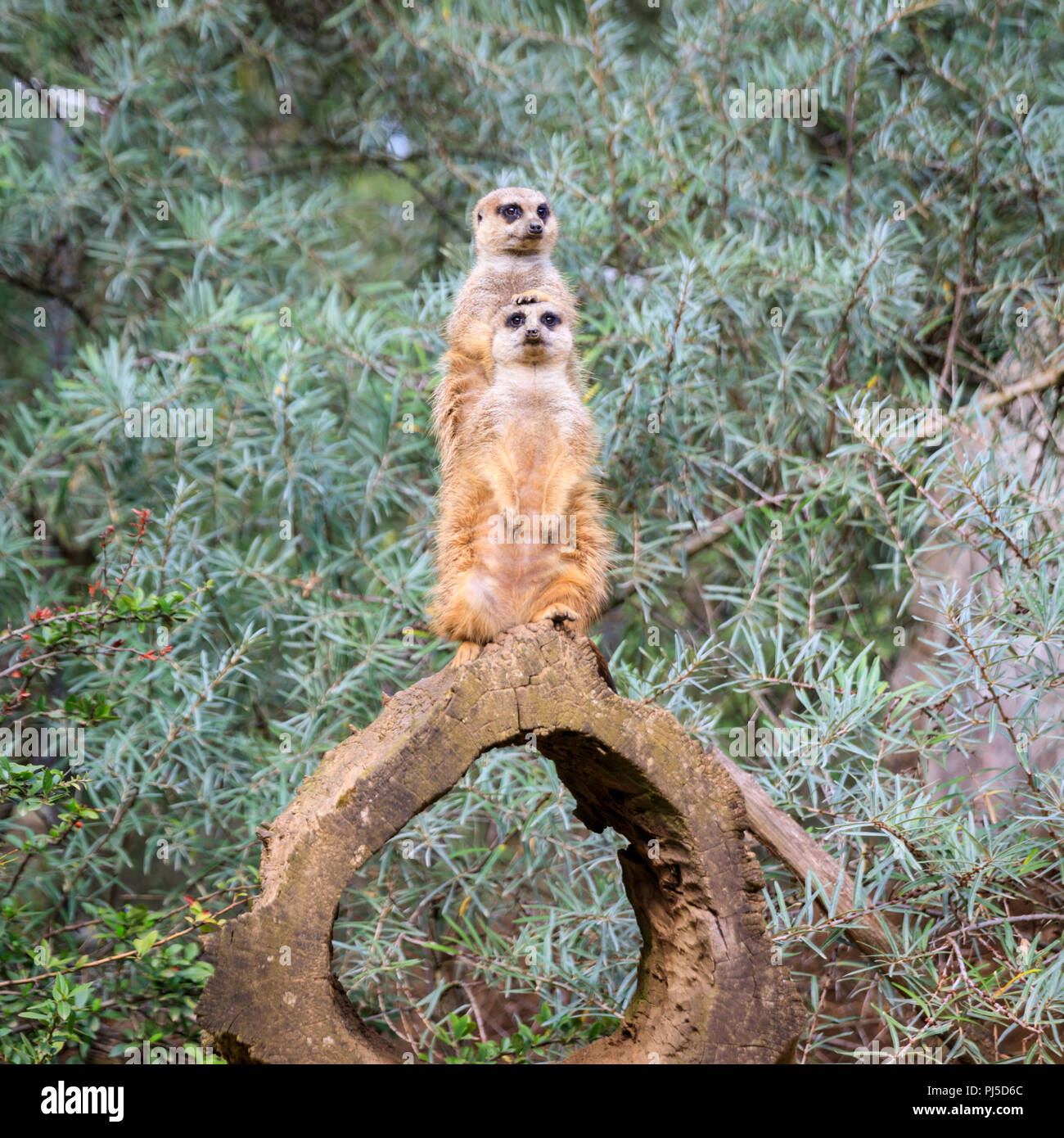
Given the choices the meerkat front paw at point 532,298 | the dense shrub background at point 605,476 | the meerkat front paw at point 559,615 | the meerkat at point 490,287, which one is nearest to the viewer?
the meerkat front paw at point 559,615

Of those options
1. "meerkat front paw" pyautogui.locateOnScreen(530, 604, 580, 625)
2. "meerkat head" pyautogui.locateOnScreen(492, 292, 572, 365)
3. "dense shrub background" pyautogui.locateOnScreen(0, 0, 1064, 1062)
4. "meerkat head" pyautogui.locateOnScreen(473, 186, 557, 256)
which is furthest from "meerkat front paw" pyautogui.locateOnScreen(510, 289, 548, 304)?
"dense shrub background" pyautogui.locateOnScreen(0, 0, 1064, 1062)

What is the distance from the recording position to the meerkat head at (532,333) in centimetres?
229

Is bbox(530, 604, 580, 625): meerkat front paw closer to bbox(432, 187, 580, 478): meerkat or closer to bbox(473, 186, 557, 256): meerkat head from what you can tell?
bbox(432, 187, 580, 478): meerkat

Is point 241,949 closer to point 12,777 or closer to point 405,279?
point 12,777

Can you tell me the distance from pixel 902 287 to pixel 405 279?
231 cm

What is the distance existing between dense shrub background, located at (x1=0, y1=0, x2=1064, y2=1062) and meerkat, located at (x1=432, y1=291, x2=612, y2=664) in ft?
1.99

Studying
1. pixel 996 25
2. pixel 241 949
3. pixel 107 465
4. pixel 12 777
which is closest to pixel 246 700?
pixel 107 465

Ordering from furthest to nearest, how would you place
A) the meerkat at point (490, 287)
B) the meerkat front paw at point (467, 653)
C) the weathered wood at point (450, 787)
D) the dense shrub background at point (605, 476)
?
the dense shrub background at point (605, 476)
the meerkat at point (490, 287)
the meerkat front paw at point (467, 653)
the weathered wood at point (450, 787)

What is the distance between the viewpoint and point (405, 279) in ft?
16.3

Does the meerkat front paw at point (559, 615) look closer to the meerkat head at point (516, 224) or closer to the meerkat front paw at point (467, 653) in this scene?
the meerkat front paw at point (467, 653)

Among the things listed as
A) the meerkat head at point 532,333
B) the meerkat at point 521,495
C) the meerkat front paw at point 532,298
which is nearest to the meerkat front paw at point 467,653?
the meerkat at point 521,495

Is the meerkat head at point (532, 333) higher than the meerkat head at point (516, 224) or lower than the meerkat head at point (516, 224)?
lower

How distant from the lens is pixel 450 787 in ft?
6.31

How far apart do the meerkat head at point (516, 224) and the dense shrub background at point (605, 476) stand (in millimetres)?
649
